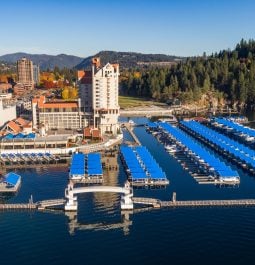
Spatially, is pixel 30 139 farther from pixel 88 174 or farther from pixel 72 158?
pixel 88 174

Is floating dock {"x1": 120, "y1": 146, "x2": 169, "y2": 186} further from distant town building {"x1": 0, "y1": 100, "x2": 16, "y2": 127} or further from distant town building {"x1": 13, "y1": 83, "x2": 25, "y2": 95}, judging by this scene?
distant town building {"x1": 13, "y1": 83, "x2": 25, "y2": 95}

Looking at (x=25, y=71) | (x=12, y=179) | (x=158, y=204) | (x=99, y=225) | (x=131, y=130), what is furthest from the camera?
(x=25, y=71)

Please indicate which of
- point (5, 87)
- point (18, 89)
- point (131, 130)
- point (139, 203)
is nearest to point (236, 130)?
point (131, 130)

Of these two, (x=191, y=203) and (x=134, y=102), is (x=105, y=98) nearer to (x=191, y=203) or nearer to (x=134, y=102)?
(x=191, y=203)

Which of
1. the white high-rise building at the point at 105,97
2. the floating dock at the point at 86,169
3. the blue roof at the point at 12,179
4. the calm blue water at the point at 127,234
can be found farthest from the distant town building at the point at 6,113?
the calm blue water at the point at 127,234

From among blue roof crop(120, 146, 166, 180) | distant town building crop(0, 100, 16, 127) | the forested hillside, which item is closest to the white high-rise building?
blue roof crop(120, 146, 166, 180)

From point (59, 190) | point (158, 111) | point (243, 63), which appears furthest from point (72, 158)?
point (243, 63)

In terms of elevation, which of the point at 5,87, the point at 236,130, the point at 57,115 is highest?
the point at 5,87

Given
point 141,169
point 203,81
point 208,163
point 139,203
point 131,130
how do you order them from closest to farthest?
1. point 139,203
2. point 141,169
3. point 208,163
4. point 131,130
5. point 203,81
